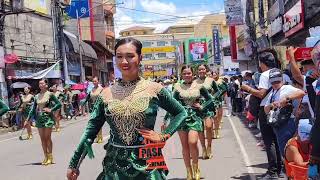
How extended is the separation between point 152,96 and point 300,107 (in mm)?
3055

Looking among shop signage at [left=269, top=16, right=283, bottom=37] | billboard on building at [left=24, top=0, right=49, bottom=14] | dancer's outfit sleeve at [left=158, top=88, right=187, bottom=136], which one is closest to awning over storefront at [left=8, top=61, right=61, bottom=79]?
billboard on building at [left=24, top=0, right=49, bottom=14]

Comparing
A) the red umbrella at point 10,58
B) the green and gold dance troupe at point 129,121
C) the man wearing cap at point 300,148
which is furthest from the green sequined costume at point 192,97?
the red umbrella at point 10,58

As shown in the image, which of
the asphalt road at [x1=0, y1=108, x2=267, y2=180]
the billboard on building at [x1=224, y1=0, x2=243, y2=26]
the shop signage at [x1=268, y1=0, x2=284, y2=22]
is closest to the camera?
the asphalt road at [x1=0, y1=108, x2=267, y2=180]

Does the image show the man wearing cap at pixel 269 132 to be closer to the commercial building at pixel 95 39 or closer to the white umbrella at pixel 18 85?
the white umbrella at pixel 18 85

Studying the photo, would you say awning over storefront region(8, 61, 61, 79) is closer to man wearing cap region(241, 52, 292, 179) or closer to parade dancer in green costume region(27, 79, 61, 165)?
parade dancer in green costume region(27, 79, 61, 165)

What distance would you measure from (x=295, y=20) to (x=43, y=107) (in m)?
10.8

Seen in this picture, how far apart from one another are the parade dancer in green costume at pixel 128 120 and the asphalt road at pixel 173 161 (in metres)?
5.12

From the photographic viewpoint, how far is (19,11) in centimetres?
2938

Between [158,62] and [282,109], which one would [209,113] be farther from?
Answer: [158,62]

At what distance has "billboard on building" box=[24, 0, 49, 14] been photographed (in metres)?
33.7

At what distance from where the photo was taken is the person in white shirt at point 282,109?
734 cm

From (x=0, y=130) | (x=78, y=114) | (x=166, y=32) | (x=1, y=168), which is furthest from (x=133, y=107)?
(x=166, y=32)

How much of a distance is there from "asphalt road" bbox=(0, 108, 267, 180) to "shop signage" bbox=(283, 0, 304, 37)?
4482 mm

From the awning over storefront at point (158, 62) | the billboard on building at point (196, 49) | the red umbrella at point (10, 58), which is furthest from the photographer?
the awning over storefront at point (158, 62)
